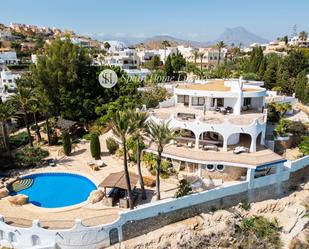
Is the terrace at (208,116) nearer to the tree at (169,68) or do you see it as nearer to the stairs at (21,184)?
the stairs at (21,184)

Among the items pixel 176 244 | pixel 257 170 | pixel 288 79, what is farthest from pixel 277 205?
pixel 288 79

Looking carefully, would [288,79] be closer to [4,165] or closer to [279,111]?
[279,111]

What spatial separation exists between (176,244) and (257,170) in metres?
9.68

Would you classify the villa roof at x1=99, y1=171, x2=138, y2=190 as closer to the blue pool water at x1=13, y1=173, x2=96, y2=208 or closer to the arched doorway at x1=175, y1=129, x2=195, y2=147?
the blue pool water at x1=13, y1=173, x2=96, y2=208

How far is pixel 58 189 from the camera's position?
25.2m

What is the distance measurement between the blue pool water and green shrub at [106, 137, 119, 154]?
5.62m

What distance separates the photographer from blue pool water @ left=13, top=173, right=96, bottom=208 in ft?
75.3

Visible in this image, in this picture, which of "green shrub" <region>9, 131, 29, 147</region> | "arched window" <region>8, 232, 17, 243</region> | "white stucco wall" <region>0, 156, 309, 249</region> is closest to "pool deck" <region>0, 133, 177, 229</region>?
"white stucco wall" <region>0, 156, 309, 249</region>

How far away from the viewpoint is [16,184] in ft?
83.2

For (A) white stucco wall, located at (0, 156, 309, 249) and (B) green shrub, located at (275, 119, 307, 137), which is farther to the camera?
(B) green shrub, located at (275, 119, 307, 137)

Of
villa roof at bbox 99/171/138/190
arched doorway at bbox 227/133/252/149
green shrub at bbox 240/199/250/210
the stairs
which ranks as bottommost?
green shrub at bbox 240/199/250/210

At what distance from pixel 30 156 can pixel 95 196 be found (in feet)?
39.0

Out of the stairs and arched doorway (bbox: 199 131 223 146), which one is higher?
arched doorway (bbox: 199 131 223 146)

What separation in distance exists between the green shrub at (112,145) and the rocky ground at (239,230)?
12938 millimetres
